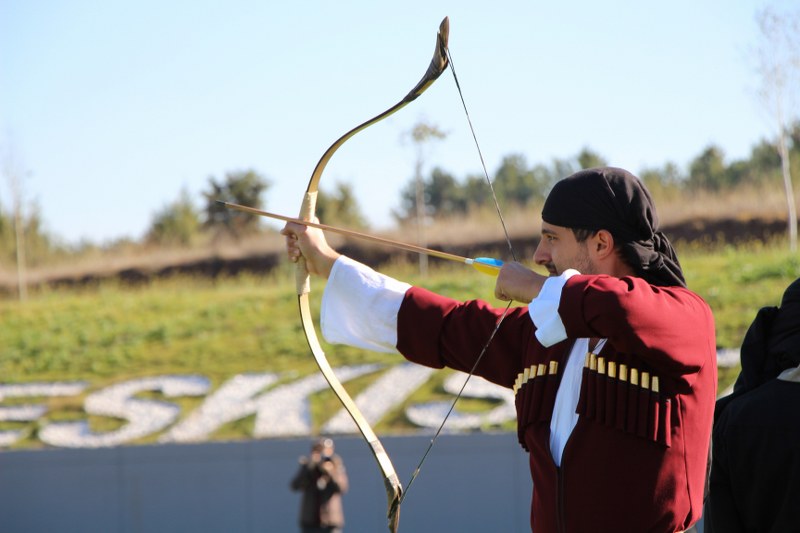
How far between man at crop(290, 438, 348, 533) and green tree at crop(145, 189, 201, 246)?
465 inches

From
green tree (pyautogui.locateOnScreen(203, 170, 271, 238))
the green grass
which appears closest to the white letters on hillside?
the green grass

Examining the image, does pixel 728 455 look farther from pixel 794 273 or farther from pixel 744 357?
pixel 794 273

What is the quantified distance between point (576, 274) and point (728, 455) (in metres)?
0.49

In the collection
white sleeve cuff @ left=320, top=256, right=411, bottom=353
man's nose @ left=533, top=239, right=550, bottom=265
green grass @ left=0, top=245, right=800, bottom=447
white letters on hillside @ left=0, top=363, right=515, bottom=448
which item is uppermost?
man's nose @ left=533, top=239, right=550, bottom=265

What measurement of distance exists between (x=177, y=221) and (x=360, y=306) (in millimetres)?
17950

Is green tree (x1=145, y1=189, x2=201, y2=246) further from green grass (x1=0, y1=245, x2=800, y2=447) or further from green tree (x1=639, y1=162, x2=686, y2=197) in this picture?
green tree (x1=639, y1=162, x2=686, y2=197)

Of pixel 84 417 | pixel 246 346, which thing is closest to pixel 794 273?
pixel 246 346

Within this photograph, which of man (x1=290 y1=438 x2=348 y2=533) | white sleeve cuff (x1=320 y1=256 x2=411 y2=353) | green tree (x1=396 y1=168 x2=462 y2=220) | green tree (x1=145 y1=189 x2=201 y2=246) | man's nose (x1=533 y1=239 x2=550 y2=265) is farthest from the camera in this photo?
green tree (x1=396 y1=168 x2=462 y2=220)

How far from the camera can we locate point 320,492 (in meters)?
7.83

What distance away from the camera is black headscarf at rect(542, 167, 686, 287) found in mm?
2098

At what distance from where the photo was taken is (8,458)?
31.0ft

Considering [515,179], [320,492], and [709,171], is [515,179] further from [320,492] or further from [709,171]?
[320,492]

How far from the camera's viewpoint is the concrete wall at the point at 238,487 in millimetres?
8578

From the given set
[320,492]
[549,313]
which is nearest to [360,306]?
[549,313]
